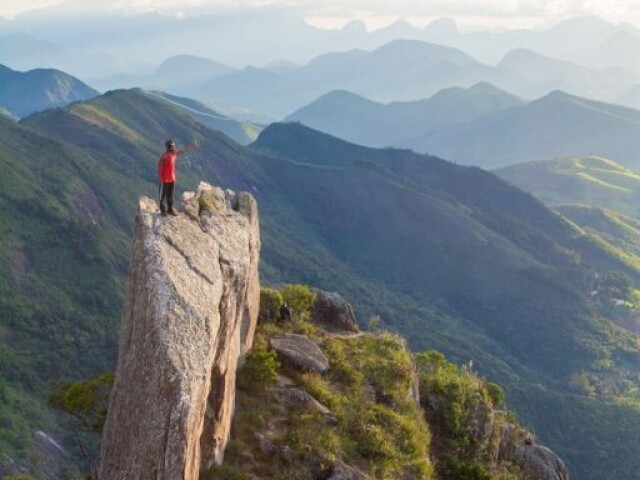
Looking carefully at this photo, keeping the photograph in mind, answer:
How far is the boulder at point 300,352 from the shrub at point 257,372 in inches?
106

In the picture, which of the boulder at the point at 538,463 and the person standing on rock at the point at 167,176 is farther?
the boulder at the point at 538,463

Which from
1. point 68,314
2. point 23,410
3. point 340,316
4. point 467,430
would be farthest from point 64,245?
point 467,430

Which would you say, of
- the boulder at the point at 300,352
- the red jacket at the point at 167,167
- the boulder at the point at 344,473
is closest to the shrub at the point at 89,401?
the boulder at the point at 300,352

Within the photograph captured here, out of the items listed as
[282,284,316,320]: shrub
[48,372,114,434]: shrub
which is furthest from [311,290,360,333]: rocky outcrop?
[48,372,114,434]: shrub

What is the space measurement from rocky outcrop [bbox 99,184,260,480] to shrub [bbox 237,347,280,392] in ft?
8.31

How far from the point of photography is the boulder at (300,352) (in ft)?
117

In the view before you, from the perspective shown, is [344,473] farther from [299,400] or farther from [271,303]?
[271,303]

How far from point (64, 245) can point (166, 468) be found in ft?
524

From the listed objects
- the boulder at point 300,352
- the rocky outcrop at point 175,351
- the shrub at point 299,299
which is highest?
the rocky outcrop at point 175,351

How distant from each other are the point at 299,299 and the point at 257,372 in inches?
469

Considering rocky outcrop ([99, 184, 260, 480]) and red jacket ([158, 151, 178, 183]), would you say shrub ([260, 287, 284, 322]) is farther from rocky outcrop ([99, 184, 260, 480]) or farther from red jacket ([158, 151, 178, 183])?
red jacket ([158, 151, 178, 183])

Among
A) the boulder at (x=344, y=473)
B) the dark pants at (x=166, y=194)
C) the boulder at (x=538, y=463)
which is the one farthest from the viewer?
the boulder at (x=538, y=463)

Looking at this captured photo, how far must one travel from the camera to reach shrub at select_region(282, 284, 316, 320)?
143ft

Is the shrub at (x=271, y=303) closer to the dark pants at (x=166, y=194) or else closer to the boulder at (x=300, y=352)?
the boulder at (x=300, y=352)
